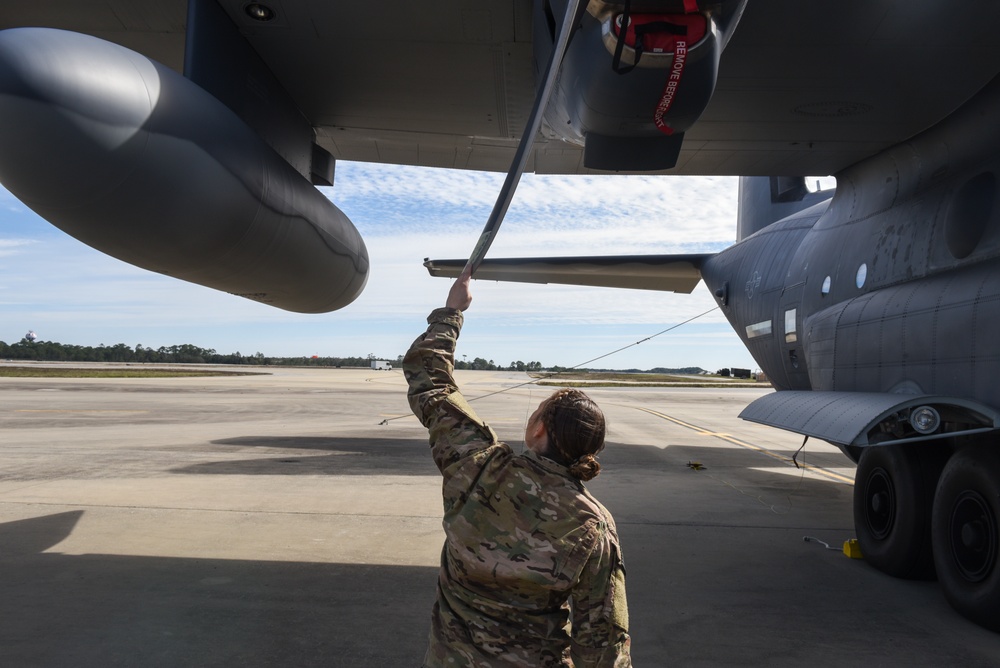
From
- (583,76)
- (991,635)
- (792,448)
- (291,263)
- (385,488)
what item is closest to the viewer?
(583,76)

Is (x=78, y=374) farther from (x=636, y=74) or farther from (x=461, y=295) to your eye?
(x=461, y=295)

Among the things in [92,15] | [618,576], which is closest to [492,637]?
[618,576]

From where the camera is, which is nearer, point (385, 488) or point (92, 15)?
point (92, 15)

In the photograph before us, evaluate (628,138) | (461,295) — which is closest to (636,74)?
(628,138)

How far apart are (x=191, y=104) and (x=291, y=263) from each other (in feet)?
4.61

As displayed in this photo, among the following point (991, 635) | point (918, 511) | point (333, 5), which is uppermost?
point (333, 5)

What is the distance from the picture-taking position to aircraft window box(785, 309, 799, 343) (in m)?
7.57

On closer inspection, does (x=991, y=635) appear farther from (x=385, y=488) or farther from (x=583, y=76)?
(x=385, y=488)

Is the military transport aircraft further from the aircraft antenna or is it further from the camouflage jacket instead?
the camouflage jacket

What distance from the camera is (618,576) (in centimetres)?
199

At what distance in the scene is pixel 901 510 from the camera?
5.18 m

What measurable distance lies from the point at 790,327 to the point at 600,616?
646 cm

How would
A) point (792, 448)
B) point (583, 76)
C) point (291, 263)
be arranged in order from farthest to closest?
1. point (792, 448)
2. point (291, 263)
3. point (583, 76)

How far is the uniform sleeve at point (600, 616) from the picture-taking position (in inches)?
75.2
